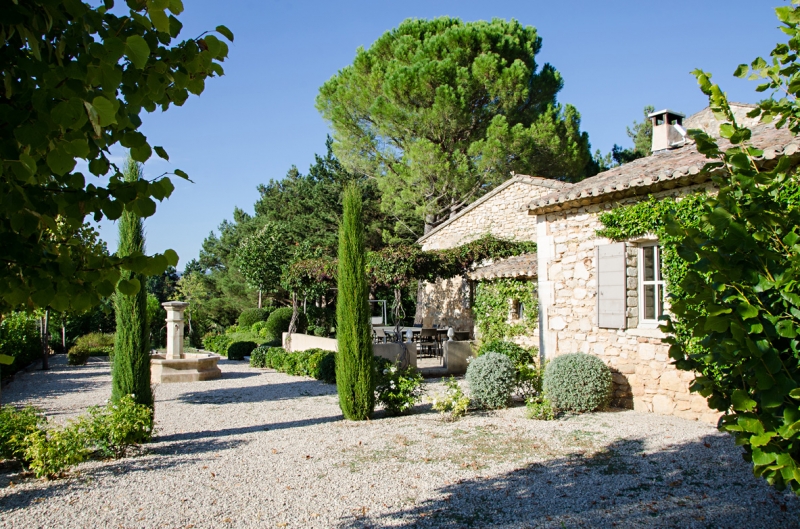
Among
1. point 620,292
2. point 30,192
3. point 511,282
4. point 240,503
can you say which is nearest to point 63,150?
point 30,192

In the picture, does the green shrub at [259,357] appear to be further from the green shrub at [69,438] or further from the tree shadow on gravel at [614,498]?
the tree shadow on gravel at [614,498]

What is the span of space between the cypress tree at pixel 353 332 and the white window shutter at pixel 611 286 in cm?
361

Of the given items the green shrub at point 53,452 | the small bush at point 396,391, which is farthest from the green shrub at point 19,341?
the small bush at point 396,391

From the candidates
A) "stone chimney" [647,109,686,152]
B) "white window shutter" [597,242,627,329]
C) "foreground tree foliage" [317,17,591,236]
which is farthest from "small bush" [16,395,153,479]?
→ "foreground tree foliage" [317,17,591,236]

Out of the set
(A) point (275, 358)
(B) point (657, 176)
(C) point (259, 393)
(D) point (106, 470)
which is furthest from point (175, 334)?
(B) point (657, 176)

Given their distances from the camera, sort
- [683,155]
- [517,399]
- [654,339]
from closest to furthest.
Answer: [654,339], [683,155], [517,399]

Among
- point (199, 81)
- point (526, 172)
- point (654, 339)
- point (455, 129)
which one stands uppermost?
point (455, 129)

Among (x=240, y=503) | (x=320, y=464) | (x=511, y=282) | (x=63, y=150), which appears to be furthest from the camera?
(x=511, y=282)

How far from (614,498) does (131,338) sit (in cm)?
657

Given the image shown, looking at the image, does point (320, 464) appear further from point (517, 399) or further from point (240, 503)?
point (517, 399)

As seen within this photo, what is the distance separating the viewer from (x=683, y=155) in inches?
358

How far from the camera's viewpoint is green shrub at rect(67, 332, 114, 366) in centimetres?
1839

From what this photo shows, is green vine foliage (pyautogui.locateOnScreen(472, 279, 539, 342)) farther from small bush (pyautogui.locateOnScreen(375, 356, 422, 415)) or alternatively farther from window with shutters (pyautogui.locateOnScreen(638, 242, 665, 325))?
small bush (pyautogui.locateOnScreen(375, 356, 422, 415))

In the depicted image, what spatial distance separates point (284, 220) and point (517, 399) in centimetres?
2641
